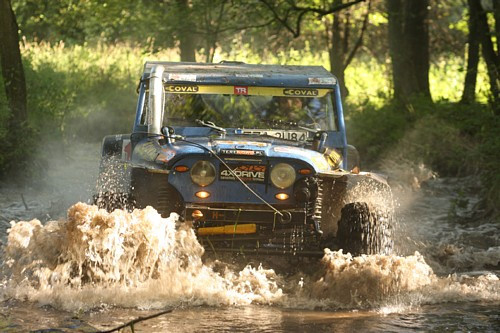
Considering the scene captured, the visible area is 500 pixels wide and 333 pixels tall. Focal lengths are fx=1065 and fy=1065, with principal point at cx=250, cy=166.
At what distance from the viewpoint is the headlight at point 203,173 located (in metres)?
8.45

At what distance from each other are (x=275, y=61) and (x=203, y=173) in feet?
63.2

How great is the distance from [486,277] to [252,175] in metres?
2.30

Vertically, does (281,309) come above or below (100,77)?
below

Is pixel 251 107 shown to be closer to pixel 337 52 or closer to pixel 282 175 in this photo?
pixel 282 175

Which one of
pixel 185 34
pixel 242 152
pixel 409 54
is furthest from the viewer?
pixel 185 34

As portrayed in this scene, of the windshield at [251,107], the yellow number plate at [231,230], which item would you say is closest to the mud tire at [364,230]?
the yellow number plate at [231,230]

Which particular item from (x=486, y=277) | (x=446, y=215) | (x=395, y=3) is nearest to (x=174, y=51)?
(x=395, y=3)

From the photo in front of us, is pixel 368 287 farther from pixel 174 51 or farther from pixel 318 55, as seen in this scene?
pixel 318 55

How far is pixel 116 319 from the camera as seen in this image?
741 centimetres

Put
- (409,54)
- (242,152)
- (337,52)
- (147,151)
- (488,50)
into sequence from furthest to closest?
(337,52), (409,54), (488,50), (147,151), (242,152)

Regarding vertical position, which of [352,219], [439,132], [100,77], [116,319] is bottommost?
[116,319]

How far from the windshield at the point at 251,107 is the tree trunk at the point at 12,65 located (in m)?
6.19

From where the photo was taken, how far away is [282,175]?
27.8 feet

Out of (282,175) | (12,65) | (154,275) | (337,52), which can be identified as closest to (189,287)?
(154,275)
